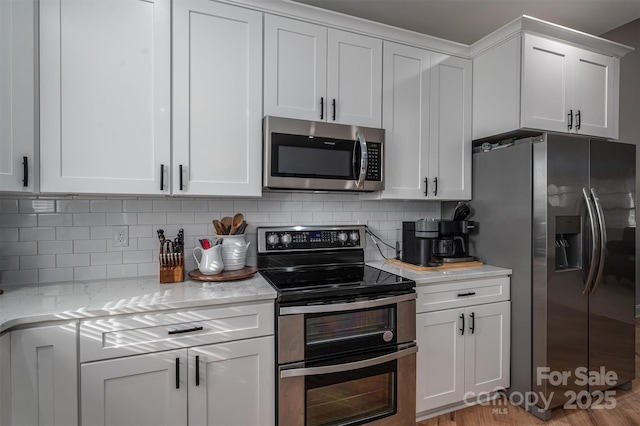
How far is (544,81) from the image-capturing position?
2.30 m

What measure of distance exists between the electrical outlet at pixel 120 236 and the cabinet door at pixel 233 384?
84 centimetres

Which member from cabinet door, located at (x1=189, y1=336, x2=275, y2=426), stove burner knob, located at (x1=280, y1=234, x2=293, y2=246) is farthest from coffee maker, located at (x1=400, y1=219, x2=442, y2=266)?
cabinet door, located at (x1=189, y1=336, x2=275, y2=426)

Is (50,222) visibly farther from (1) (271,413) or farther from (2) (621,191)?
(2) (621,191)

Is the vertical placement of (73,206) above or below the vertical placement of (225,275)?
above

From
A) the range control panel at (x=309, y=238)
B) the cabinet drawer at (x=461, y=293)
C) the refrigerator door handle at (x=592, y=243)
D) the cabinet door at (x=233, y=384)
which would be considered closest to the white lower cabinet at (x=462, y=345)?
the cabinet drawer at (x=461, y=293)

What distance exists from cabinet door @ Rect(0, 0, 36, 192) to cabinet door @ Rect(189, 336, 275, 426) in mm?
1092

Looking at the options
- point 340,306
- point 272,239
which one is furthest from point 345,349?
point 272,239

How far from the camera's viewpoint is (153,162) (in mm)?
1753

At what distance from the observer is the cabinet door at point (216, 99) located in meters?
1.80

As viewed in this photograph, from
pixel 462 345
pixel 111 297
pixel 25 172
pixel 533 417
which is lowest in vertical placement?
pixel 533 417

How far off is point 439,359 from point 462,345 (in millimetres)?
192

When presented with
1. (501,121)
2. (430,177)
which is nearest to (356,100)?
(430,177)

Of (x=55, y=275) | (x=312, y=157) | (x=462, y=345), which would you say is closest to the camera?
(x=55, y=275)

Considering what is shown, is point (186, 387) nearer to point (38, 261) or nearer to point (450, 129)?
point (38, 261)
